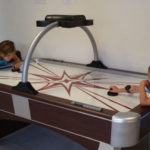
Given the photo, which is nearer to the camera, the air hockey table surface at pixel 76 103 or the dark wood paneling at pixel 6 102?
the air hockey table surface at pixel 76 103

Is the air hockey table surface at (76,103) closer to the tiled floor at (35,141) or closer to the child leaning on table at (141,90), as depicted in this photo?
the child leaning on table at (141,90)

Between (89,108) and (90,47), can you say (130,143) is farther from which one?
(90,47)

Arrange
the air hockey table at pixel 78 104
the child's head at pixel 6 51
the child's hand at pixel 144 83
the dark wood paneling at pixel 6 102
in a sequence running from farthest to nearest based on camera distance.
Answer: the child's head at pixel 6 51 → the dark wood paneling at pixel 6 102 → the child's hand at pixel 144 83 → the air hockey table at pixel 78 104

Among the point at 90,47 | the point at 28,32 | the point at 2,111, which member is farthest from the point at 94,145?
the point at 28,32

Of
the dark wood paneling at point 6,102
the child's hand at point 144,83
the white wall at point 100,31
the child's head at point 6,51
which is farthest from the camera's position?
the child's head at point 6,51

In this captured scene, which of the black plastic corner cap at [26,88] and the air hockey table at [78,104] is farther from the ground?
the black plastic corner cap at [26,88]

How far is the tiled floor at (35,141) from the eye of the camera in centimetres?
159

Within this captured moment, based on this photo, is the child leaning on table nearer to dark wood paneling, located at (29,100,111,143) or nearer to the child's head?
dark wood paneling, located at (29,100,111,143)

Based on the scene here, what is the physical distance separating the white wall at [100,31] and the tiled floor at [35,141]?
23.7 inches

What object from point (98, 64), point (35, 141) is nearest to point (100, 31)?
point (98, 64)

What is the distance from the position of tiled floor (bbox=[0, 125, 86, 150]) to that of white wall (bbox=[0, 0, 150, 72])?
1.98ft

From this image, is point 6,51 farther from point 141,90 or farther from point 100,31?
point 141,90

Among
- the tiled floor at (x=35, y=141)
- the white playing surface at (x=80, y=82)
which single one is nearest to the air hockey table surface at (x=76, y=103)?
the white playing surface at (x=80, y=82)

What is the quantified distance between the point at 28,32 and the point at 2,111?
919 mm
